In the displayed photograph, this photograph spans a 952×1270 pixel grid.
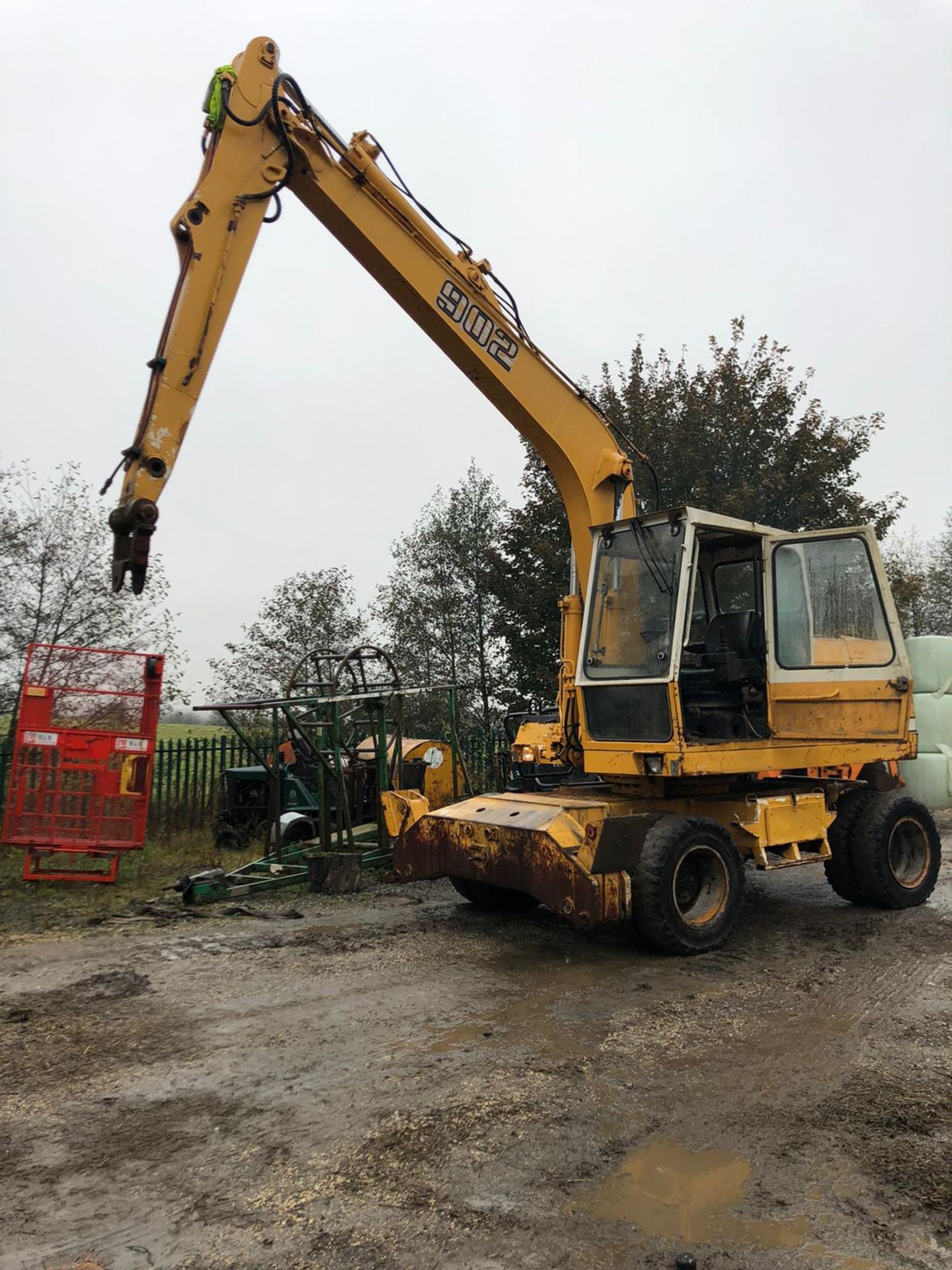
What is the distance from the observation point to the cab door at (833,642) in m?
6.85

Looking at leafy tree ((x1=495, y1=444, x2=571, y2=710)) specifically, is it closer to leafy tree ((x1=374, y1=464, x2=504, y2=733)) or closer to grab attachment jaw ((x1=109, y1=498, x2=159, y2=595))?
leafy tree ((x1=374, y1=464, x2=504, y2=733))

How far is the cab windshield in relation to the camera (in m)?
6.34

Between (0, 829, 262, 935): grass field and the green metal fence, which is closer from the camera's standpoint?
(0, 829, 262, 935): grass field

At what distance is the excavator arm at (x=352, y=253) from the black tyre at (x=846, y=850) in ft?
9.12

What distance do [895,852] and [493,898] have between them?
10.7 feet

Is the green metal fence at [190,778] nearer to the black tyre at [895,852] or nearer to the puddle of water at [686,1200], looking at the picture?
the black tyre at [895,852]

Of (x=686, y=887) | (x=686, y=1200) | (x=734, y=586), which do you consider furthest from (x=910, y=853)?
(x=686, y=1200)

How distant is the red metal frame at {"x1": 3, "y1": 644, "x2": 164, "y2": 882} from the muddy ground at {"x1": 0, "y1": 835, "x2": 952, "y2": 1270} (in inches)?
76.4

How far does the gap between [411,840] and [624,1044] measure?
8.64 ft

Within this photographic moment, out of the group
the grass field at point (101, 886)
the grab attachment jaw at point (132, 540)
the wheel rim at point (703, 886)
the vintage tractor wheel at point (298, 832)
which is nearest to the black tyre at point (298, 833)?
the vintage tractor wheel at point (298, 832)

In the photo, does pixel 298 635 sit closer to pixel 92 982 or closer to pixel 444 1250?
pixel 92 982

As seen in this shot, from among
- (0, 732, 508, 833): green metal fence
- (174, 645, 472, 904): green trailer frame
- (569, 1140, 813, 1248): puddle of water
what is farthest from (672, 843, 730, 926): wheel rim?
(0, 732, 508, 833): green metal fence

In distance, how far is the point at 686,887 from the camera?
244 inches

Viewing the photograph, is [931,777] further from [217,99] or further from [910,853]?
[217,99]
